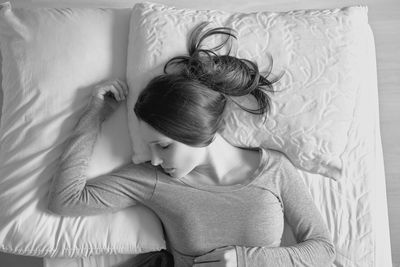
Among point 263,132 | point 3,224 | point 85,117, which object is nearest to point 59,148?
point 85,117

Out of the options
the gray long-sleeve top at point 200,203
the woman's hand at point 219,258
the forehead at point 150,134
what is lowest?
the woman's hand at point 219,258

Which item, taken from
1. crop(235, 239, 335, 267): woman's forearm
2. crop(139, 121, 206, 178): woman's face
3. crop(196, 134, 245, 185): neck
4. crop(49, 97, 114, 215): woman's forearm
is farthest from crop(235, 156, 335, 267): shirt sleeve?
crop(49, 97, 114, 215): woman's forearm

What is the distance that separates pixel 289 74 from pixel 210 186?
357mm

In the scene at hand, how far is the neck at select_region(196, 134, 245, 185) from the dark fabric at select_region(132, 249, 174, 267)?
0.23 m

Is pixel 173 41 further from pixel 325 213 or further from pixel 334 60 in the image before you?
pixel 325 213

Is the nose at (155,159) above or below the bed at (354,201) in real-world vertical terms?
above

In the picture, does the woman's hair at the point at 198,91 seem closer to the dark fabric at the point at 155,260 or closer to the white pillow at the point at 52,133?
the white pillow at the point at 52,133

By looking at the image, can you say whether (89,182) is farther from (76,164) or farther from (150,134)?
(150,134)

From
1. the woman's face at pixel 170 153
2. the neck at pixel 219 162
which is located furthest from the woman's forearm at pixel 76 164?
the neck at pixel 219 162

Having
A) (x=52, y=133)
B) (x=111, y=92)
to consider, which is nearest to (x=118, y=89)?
(x=111, y=92)

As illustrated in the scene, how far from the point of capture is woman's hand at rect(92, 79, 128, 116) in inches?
42.8

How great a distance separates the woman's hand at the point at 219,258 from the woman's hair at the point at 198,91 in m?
0.26

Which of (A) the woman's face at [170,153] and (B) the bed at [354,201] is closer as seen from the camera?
(A) the woman's face at [170,153]

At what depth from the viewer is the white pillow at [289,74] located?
1.11 meters
